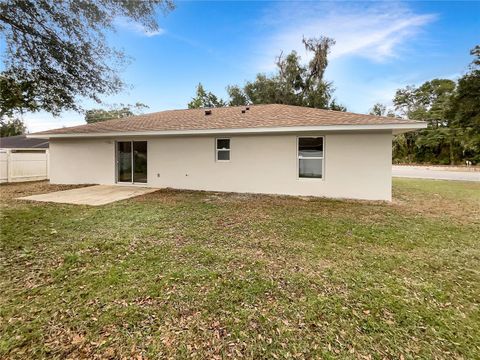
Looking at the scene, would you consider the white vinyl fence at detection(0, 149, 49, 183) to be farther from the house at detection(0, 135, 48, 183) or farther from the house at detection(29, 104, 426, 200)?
the house at detection(29, 104, 426, 200)

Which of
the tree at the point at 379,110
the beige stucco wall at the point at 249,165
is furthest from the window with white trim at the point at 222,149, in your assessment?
the tree at the point at 379,110

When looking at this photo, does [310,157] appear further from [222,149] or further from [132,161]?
[132,161]

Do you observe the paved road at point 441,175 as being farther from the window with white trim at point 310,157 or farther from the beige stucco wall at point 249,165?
→ the window with white trim at point 310,157

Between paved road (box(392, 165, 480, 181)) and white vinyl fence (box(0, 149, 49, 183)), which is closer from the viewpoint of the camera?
white vinyl fence (box(0, 149, 49, 183))

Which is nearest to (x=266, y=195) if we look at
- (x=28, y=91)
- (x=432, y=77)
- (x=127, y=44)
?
(x=127, y=44)

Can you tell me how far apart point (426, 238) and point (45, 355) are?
6265 millimetres

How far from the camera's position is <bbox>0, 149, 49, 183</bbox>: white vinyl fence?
41.5 feet

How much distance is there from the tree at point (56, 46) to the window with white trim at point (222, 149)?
458cm

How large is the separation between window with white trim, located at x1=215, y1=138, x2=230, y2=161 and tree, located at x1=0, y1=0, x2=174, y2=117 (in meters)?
4.58

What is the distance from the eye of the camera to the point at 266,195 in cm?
981

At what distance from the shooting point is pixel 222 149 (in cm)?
1058

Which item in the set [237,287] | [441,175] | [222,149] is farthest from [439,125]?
[237,287]

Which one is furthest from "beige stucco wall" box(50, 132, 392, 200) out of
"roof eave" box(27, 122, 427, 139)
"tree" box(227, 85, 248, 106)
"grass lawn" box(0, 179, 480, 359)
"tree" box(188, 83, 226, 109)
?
"tree" box(188, 83, 226, 109)

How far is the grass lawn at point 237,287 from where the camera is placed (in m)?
2.38
